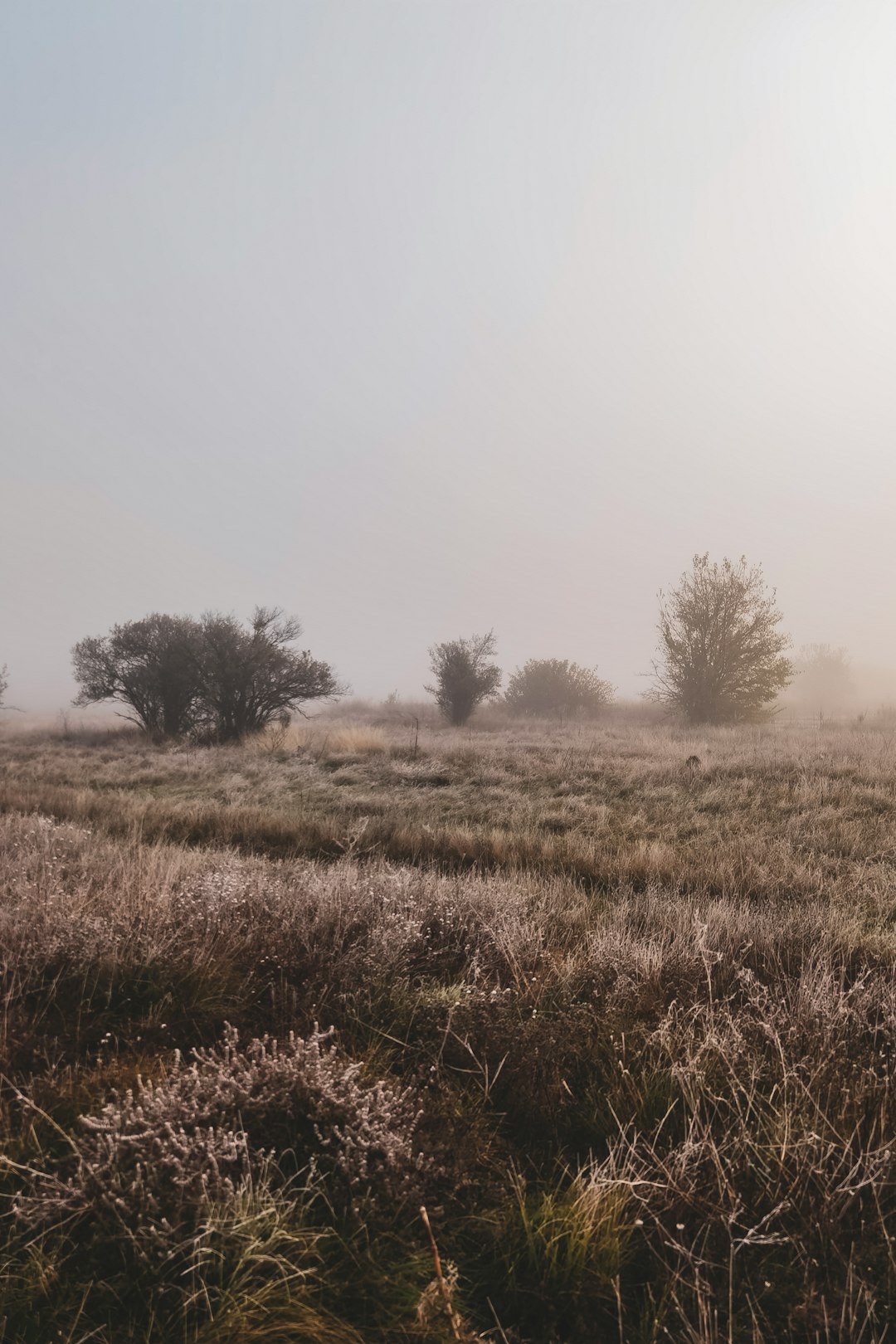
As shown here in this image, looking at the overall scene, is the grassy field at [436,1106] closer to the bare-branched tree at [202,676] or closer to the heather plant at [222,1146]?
the heather plant at [222,1146]

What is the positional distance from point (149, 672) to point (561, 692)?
23.4m

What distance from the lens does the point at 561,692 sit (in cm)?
3978

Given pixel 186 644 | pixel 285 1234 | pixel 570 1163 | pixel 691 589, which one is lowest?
pixel 570 1163

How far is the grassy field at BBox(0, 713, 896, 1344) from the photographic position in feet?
5.84

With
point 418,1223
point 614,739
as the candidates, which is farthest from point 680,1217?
point 614,739

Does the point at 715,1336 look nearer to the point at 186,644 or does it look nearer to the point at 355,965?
the point at 355,965

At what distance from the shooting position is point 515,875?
19.3 feet

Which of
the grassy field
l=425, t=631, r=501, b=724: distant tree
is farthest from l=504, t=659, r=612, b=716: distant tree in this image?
the grassy field

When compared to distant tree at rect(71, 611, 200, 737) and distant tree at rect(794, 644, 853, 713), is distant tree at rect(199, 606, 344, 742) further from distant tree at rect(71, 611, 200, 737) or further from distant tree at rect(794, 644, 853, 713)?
distant tree at rect(794, 644, 853, 713)

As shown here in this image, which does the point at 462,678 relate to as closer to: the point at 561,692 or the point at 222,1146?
the point at 561,692

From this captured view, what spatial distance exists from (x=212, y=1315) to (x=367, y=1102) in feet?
2.25

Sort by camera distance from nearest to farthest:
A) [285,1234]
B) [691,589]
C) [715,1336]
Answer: [715,1336] → [285,1234] → [691,589]

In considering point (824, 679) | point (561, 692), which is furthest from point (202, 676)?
point (824, 679)

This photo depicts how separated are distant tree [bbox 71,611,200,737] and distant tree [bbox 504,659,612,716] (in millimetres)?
20819
